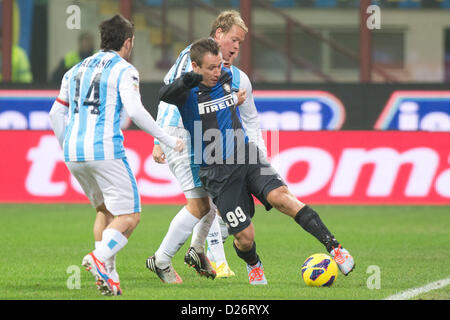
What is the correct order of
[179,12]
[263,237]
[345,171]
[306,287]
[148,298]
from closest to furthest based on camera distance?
[148,298], [306,287], [263,237], [345,171], [179,12]

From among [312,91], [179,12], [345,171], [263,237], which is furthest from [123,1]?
[263,237]

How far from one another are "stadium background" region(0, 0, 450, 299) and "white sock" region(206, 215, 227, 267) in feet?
5.78

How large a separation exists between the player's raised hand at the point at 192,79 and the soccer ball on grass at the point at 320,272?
1.47 m

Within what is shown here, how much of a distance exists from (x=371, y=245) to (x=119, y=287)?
3491 millimetres

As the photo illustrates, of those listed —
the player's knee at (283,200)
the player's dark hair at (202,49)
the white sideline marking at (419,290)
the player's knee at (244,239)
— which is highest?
the player's dark hair at (202,49)

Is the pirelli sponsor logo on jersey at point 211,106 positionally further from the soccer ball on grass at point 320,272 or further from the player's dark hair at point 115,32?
the soccer ball on grass at point 320,272

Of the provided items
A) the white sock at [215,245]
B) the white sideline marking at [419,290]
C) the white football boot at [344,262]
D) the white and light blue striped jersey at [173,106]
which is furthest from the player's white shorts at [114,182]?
the white sideline marking at [419,290]

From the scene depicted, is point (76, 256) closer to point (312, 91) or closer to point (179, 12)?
point (312, 91)

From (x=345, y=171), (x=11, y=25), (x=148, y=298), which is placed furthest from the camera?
(x=11, y=25)

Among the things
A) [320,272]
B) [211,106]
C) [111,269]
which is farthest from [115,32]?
[320,272]

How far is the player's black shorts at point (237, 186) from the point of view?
6406 millimetres

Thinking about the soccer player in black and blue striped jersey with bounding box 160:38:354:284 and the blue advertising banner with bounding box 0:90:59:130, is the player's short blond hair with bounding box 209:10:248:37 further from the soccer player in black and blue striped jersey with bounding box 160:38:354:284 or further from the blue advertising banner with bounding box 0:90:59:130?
the blue advertising banner with bounding box 0:90:59:130

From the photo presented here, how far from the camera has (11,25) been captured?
13.8 m

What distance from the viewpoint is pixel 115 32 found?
6.12 metres
